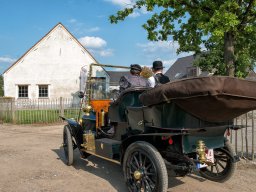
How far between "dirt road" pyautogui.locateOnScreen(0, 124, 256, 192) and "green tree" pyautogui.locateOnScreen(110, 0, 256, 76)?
3052 mm

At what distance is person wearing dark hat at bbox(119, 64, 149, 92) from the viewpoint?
533cm

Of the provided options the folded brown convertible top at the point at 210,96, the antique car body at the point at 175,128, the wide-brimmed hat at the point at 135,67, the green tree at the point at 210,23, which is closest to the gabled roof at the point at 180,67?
the green tree at the point at 210,23

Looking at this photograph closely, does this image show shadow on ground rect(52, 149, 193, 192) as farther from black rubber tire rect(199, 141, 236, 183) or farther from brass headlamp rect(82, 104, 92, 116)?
brass headlamp rect(82, 104, 92, 116)

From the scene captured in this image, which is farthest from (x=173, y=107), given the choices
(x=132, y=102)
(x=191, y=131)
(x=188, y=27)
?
(x=188, y=27)

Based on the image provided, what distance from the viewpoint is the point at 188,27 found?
30.8 ft

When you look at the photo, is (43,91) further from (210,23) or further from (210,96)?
(210,96)

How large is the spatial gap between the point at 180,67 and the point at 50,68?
70.0ft

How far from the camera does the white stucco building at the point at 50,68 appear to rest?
26.6 m

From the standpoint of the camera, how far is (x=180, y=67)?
43.5 meters

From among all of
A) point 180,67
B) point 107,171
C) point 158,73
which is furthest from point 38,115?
point 180,67

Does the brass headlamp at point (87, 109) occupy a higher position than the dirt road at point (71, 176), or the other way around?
the brass headlamp at point (87, 109)

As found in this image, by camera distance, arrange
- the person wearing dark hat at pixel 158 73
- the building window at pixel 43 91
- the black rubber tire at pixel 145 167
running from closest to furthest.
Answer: the black rubber tire at pixel 145 167 < the person wearing dark hat at pixel 158 73 < the building window at pixel 43 91

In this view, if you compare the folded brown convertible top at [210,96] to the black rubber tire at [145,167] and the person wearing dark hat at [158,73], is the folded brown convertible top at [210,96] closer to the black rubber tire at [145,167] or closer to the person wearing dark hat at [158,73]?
the black rubber tire at [145,167]

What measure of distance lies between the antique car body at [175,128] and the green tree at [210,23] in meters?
3.25
